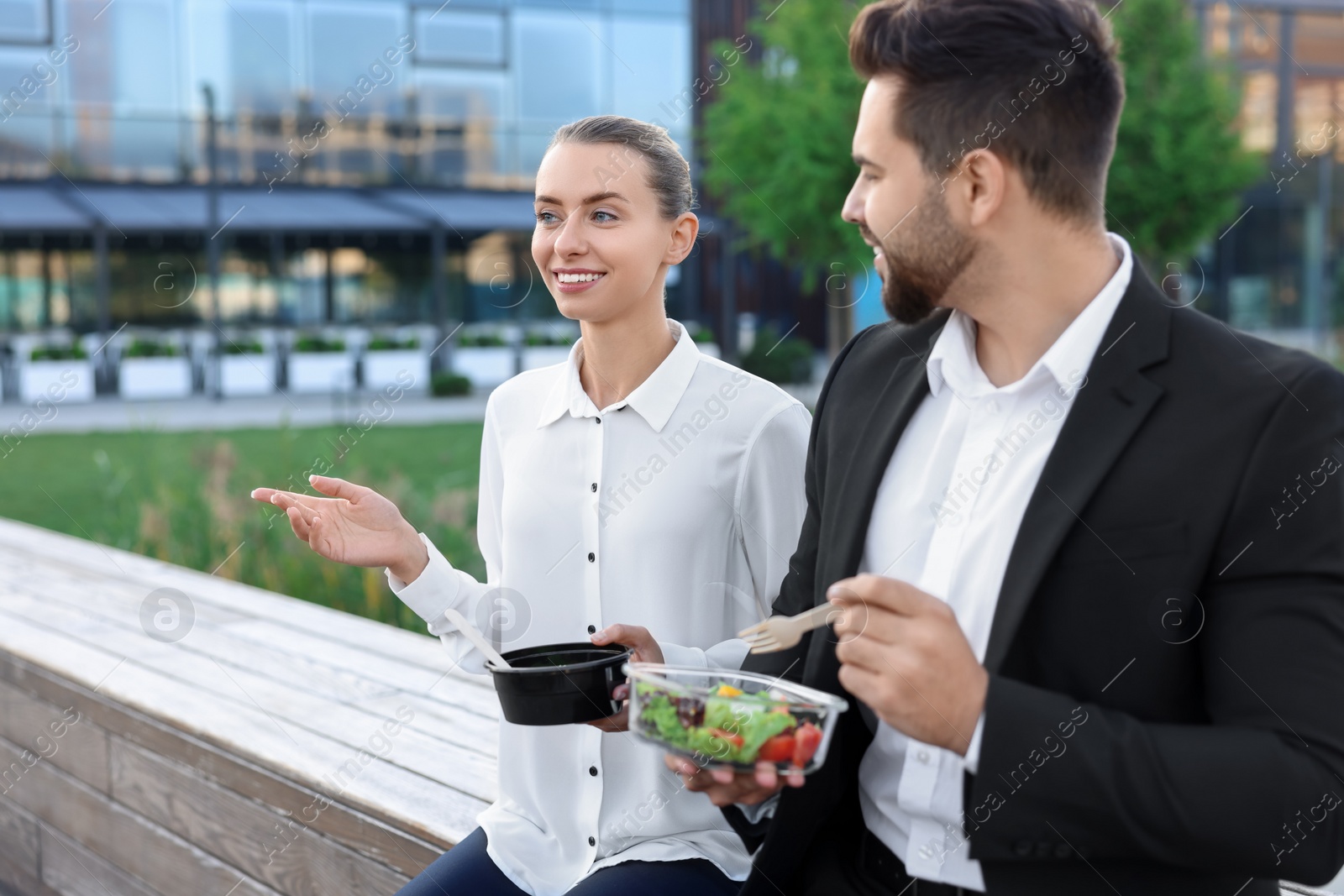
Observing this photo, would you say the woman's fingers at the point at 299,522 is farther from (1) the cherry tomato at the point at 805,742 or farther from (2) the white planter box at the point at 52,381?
(2) the white planter box at the point at 52,381

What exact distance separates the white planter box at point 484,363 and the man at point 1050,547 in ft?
67.3

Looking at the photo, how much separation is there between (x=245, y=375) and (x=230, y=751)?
18598 millimetres

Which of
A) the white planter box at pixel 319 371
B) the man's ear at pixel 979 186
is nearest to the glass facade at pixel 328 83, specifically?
the white planter box at pixel 319 371

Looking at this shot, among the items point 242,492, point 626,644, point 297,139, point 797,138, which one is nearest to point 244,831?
point 626,644

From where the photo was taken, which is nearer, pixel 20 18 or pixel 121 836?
pixel 121 836

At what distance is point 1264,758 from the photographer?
4.61ft

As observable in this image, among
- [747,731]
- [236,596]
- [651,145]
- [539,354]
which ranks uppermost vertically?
[651,145]

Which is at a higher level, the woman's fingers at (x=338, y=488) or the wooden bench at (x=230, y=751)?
the woman's fingers at (x=338, y=488)

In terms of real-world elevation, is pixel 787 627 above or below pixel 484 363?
above

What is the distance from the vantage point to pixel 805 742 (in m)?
1.52

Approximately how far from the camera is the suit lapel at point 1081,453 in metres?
1.50

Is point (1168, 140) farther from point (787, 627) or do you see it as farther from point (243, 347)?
point (243, 347)

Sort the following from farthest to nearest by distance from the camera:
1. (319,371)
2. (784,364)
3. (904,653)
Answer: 1. (319,371)
2. (784,364)
3. (904,653)

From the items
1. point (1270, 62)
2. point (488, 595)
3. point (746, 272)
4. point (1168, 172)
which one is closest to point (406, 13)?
point (746, 272)
